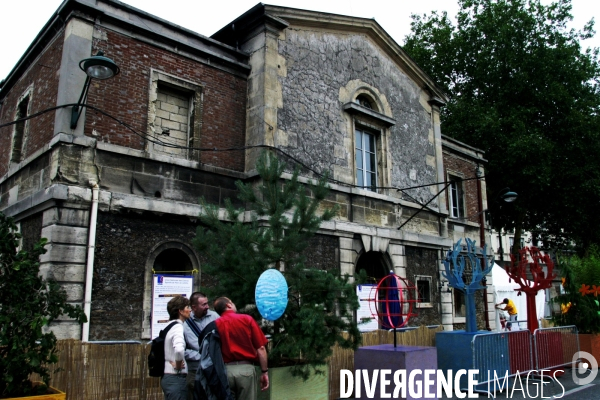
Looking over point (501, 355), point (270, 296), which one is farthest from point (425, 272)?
point (270, 296)

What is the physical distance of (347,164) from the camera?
12.8 m

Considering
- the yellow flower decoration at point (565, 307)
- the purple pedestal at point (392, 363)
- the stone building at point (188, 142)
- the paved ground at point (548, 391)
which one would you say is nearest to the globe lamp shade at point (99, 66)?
the stone building at point (188, 142)

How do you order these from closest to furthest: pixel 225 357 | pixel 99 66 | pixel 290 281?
pixel 225 357 < pixel 290 281 < pixel 99 66

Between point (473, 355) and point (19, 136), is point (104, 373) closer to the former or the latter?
point (473, 355)

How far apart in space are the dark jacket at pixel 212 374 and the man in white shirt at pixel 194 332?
0.62 meters

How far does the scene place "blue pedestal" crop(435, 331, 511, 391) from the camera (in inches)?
352

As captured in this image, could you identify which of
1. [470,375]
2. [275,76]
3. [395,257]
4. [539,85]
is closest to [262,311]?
[470,375]

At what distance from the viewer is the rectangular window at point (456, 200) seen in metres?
18.0

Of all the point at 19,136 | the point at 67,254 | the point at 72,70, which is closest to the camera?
the point at 67,254

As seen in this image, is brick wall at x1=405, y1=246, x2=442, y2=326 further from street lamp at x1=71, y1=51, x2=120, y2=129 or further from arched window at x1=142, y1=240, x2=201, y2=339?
street lamp at x1=71, y1=51, x2=120, y2=129

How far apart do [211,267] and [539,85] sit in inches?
829

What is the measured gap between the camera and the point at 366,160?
1380 centimetres

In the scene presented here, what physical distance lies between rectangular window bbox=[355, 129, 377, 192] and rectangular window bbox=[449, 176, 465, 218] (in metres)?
5.09

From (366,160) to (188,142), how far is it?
5.20 meters
